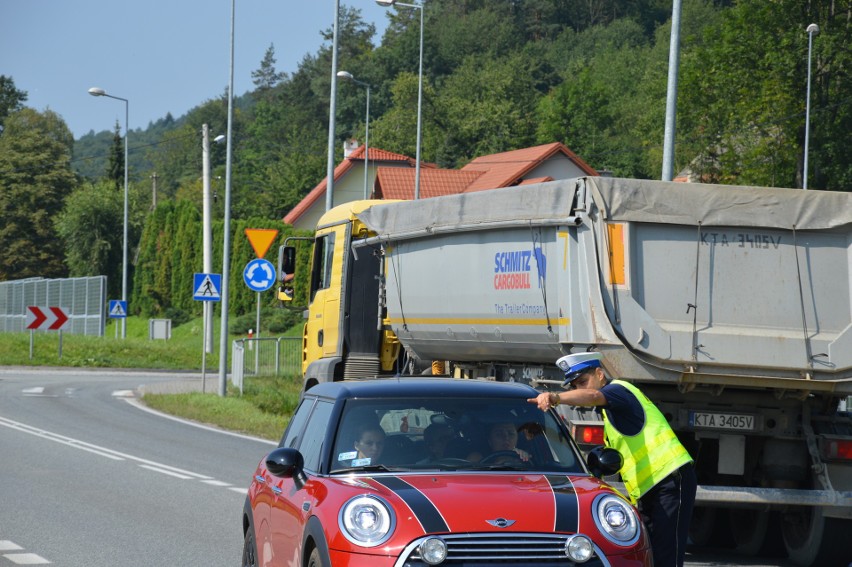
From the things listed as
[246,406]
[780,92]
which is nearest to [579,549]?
[246,406]

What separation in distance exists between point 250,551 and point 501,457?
2.11m

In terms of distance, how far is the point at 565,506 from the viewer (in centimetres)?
649

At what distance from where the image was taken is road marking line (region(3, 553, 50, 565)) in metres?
10.0

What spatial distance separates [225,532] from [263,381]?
72.2 ft

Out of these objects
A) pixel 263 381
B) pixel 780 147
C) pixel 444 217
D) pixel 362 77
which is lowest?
pixel 263 381

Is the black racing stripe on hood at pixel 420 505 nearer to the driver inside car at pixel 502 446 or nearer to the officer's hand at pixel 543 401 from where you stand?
the driver inside car at pixel 502 446

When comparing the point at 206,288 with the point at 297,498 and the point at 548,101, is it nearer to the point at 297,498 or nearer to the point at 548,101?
the point at 297,498

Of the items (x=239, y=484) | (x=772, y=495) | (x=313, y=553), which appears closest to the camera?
(x=313, y=553)

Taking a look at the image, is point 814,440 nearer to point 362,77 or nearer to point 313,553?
point 313,553

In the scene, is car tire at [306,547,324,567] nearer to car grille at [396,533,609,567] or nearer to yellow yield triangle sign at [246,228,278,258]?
car grille at [396,533,609,567]

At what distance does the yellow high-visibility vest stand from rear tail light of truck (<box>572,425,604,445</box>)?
3059 millimetres

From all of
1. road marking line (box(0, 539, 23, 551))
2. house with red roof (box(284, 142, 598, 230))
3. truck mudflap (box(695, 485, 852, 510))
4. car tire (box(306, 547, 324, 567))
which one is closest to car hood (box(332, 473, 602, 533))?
car tire (box(306, 547, 324, 567))

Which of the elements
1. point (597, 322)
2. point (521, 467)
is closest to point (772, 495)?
point (597, 322)

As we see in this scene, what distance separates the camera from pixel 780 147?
57250mm
